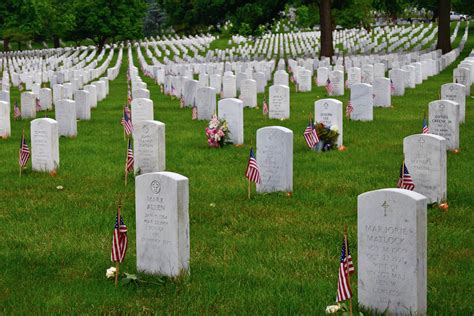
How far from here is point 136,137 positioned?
46.9 ft

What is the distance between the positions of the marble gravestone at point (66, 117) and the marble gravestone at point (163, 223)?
35.4ft

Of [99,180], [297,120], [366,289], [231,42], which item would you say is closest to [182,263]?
[366,289]

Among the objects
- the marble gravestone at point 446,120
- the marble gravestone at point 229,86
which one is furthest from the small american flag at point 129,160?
the marble gravestone at point 229,86

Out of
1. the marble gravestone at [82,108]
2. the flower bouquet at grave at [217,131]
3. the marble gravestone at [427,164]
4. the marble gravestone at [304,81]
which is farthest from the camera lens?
the marble gravestone at [304,81]

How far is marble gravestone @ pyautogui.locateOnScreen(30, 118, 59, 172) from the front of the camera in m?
14.6

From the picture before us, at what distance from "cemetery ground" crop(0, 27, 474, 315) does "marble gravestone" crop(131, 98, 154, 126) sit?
1.26 metres

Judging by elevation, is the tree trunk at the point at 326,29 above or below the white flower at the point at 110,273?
above

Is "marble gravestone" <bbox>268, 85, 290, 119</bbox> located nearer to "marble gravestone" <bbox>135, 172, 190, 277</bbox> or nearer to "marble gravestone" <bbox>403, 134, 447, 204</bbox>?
"marble gravestone" <bbox>403, 134, 447, 204</bbox>

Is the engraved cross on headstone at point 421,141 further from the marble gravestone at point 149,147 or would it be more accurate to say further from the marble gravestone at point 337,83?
the marble gravestone at point 337,83

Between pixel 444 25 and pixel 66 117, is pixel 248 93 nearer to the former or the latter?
pixel 66 117

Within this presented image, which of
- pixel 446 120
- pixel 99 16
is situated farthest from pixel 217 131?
pixel 99 16

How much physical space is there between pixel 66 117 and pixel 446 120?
852 centimetres

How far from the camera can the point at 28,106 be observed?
79.3ft

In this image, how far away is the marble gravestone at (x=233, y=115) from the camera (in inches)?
672
